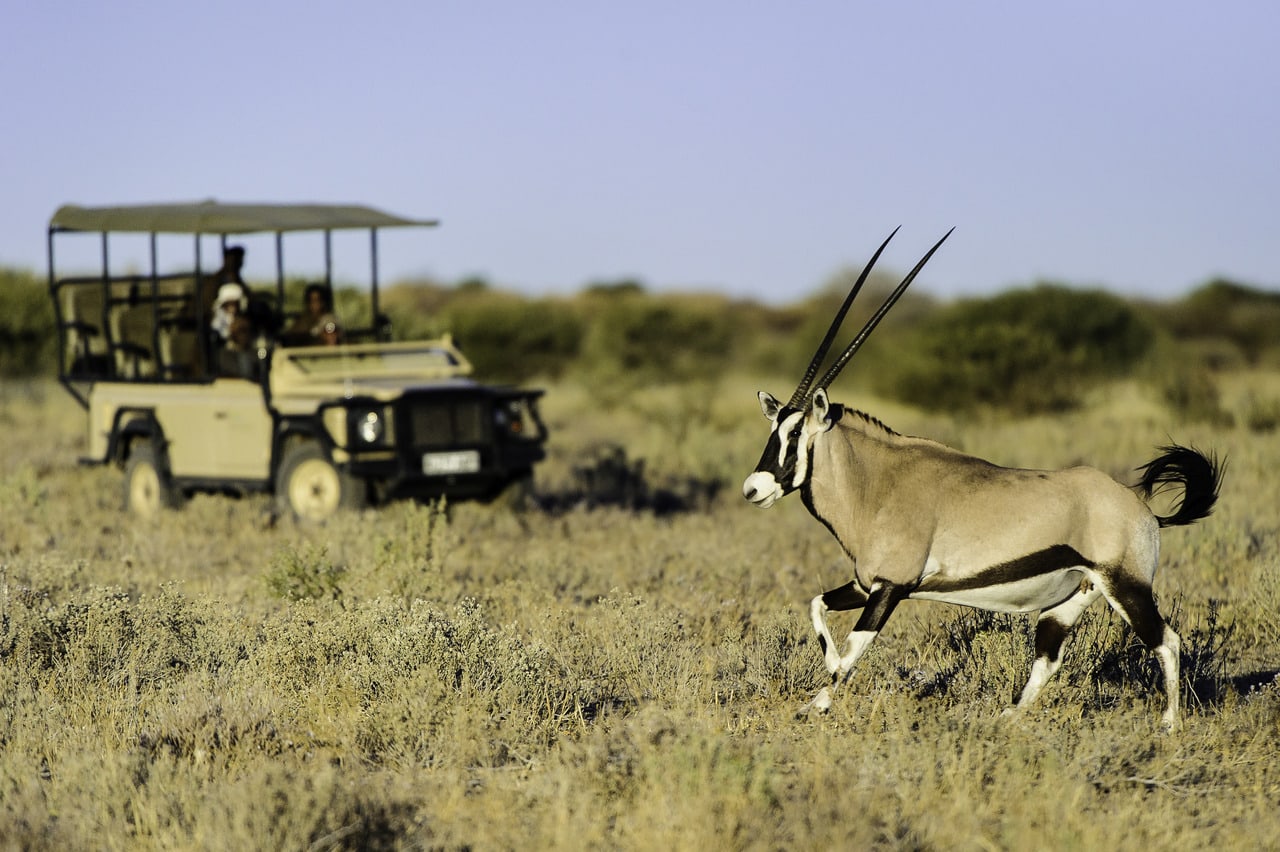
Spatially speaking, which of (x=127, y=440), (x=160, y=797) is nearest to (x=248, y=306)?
(x=127, y=440)

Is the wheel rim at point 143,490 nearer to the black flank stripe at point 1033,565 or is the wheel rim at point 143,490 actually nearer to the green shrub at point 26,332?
the black flank stripe at point 1033,565

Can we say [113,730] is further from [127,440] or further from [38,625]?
[127,440]

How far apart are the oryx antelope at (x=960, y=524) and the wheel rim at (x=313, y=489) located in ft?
23.6

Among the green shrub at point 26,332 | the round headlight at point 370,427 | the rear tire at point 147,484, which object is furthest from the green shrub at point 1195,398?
the green shrub at point 26,332

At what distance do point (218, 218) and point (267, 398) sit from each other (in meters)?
1.57

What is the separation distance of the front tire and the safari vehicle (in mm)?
12

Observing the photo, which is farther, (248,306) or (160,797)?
(248,306)

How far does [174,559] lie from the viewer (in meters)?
11.8

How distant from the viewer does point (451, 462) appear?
44.4ft

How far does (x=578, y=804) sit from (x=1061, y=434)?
18342mm

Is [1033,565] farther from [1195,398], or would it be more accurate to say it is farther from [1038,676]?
[1195,398]

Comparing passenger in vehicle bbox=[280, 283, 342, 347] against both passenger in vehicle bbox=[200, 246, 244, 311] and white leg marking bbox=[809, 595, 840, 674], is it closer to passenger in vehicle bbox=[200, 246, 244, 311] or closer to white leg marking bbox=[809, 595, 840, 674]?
passenger in vehicle bbox=[200, 246, 244, 311]

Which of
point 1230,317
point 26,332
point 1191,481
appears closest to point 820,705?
point 1191,481

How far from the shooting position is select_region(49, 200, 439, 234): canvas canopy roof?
13.7 metres
